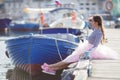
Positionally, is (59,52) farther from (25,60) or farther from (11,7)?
(11,7)

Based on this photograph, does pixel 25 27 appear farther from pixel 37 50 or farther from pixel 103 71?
pixel 103 71

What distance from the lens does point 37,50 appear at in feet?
52.0

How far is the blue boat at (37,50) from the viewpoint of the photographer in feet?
51.8

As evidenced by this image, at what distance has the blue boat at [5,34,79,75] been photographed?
15.8 metres

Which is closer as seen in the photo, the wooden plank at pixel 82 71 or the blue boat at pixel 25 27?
the wooden plank at pixel 82 71

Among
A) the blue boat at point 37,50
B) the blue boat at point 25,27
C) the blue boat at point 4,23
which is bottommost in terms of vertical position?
the blue boat at point 25,27

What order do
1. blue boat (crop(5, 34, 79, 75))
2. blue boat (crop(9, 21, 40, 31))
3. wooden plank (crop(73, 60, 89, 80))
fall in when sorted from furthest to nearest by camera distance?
blue boat (crop(9, 21, 40, 31)) < blue boat (crop(5, 34, 79, 75)) < wooden plank (crop(73, 60, 89, 80))

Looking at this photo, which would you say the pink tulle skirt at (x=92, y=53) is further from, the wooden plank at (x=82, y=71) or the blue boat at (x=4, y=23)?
the blue boat at (x=4, y=23)

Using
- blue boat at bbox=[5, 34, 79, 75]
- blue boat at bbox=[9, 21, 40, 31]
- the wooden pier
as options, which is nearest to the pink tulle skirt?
the wooden pier

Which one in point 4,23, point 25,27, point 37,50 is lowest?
point 25,27

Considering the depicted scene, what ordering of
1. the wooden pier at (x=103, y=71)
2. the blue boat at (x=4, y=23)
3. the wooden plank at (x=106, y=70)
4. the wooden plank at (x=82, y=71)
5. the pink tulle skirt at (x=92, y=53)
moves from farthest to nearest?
the blue boat at (x=4, y=23)
the pink tulle skirt at (x=92, y=53)
the wooden plank at (x=106, y=70)
the wooden pier at (x=103, y=71)
the wooden plank at (x=82, y=71)

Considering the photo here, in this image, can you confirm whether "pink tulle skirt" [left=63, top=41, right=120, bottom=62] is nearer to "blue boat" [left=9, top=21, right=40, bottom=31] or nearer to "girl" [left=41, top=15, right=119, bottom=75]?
"girl" [left=41, top=15, right=119, bottom=75]

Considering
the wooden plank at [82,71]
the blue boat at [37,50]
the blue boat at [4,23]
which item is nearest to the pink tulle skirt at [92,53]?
the wooden plank at [82,71]

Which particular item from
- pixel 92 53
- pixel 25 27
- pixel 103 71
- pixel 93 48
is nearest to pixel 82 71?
pixel 103 71
